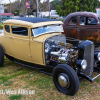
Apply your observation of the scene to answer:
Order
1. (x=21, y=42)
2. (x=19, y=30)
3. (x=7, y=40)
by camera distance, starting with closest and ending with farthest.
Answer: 1. (x=21, y=42)
2. (x=19, y=30)
3. (x=7, y=40)

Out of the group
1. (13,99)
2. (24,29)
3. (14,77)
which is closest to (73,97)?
(13,99)

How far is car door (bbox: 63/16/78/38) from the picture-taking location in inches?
240

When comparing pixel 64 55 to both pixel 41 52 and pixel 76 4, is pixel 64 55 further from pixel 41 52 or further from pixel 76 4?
pixel 76 4

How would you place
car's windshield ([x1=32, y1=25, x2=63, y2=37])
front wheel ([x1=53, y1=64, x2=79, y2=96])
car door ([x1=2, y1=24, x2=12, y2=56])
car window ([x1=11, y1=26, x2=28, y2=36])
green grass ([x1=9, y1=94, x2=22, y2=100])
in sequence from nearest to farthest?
front wheel ([x1=53, y1=64, x2=79, y2=96]), green grass ([x1=9, y1=94, x2=22, y2=100]), car's windshield ([x1=32, y1=25, x2=63, y2=37]), car window ([x1=11, y1=26, x2=28, y2=36]), car door ([x1=2, y1=24, x2=12, y2=56])

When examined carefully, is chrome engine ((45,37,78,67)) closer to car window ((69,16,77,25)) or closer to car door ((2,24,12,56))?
car door ((2,24,12,56))

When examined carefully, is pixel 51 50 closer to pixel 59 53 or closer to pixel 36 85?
pixel 59 53

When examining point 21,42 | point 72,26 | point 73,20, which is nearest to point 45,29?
point 21,42

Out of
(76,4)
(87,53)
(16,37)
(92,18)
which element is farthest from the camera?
(76,4)

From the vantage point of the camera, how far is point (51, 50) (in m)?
3.75

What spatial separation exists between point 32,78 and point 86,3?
2007 centimetres

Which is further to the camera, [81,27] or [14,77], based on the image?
[81,27]

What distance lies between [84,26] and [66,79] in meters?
3.65

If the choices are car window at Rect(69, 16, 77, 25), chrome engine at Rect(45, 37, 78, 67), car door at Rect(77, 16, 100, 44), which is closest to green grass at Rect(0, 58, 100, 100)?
chrome engine at Rect(45, 37, 78, 67)

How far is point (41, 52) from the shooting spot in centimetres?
358
